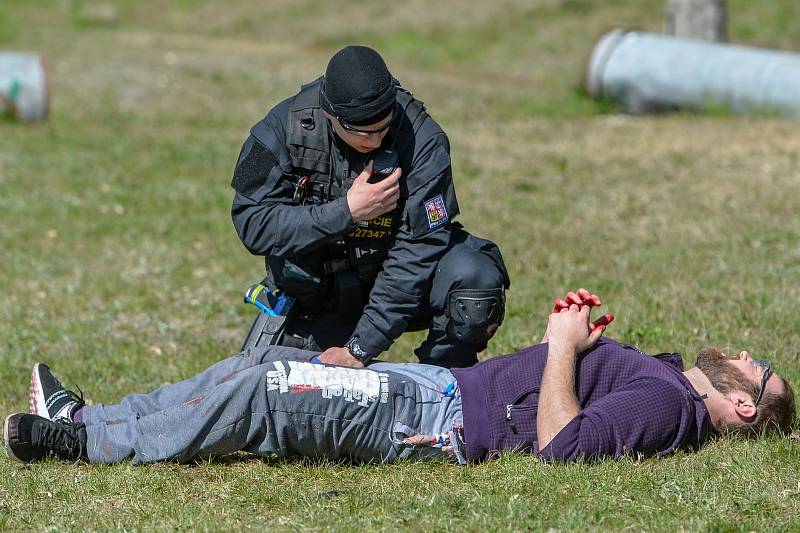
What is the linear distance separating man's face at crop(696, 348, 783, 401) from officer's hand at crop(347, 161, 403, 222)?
1.57 metres

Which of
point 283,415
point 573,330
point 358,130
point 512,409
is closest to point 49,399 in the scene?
point 283,415

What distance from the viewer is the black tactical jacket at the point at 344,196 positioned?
490 cm

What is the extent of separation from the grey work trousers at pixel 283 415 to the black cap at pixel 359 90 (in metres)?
1.08

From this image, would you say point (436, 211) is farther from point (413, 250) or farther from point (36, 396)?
point (36, 396)

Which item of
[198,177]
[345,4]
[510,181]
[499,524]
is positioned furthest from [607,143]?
[345,4]

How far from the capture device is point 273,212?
16.1 feet

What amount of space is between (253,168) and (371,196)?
585 millimetres

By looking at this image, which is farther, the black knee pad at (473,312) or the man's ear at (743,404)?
the black knee pad at (473,312)

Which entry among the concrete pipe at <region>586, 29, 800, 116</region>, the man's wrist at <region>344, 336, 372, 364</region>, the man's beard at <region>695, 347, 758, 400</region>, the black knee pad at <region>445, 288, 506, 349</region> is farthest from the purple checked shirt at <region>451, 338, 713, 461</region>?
the concrete pipe at <region>586, 29, 800, 116</region>

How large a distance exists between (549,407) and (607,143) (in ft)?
26.7

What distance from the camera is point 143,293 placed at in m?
7.86

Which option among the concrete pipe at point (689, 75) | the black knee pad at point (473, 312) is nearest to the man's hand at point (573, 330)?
the black knee pad at point (473, 312)

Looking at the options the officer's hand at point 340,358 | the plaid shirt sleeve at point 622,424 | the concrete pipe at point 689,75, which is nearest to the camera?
the plaid shirt sleeve at point 622,424

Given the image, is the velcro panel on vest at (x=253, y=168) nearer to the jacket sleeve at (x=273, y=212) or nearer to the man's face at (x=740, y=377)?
the jacket sleeve at (x=273, y=212)
